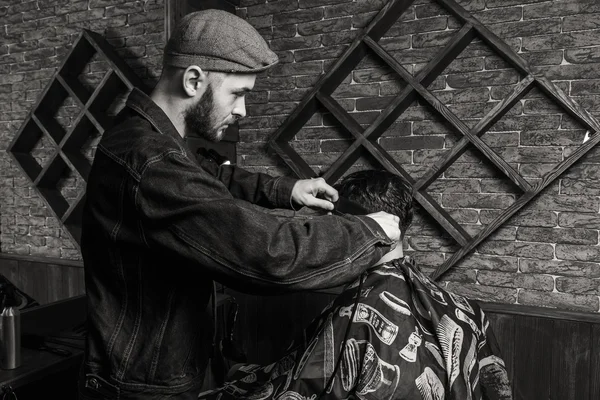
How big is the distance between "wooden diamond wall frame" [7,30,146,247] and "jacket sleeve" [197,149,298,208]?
56.8 inches

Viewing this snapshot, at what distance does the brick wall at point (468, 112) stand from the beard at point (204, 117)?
59.1 inches

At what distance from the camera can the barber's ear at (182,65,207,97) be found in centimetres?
113

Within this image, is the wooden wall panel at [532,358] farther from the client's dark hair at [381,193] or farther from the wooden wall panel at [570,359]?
the client's dark hair at [381,193]

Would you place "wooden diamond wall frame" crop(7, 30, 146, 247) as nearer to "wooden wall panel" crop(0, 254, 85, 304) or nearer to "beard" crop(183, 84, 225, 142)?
"wooden wall panel" crop(0, 254, 85, 304)

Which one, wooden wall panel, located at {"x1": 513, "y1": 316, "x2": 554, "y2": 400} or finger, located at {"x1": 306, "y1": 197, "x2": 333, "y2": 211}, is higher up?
finger, located at {"x1": 306, "y1": 197, "x2": 333, "y2": 211}

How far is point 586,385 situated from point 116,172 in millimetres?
2027

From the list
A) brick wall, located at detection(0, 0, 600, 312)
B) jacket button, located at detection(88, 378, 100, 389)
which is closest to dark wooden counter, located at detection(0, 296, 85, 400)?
jacket button, located at detection(88, 378, 100, 389)

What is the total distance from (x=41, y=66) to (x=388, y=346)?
2885mm

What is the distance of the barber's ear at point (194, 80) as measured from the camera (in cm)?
113

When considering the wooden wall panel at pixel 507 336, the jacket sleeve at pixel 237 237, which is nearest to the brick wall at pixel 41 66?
the jacket sleeve at pixel 237 237

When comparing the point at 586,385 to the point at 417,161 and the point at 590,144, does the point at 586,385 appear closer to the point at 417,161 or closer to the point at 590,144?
the point at 590,144

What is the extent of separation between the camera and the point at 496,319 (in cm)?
224

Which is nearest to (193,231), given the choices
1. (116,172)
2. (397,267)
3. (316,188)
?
(116,172)

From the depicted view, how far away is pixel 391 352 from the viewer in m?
1.48
